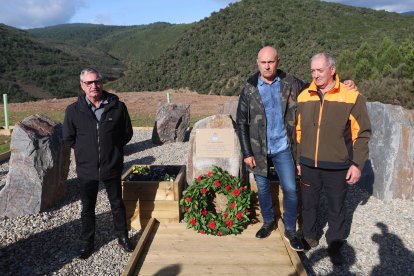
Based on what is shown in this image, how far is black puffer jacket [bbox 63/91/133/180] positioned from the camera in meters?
3.62

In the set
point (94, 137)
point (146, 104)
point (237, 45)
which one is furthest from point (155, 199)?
point (237, 45)

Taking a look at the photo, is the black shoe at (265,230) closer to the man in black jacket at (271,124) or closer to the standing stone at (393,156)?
the man in black jacket at (271,124)

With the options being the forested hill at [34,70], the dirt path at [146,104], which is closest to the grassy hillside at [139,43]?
the forested hill at [34,70]

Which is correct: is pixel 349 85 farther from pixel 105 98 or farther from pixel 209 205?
pixel 105 98

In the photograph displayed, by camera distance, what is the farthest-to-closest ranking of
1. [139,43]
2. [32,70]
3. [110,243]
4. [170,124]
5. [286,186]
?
[139,43] < [32,70] < [170,124] < [110,243] < [286,186]

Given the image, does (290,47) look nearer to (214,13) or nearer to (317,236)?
(214,13)

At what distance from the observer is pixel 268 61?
347 centimetres

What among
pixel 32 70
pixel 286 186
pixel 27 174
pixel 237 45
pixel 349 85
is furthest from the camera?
pixel 32 70

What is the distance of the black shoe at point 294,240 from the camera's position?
379 centimetres

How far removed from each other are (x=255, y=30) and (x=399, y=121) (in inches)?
1553

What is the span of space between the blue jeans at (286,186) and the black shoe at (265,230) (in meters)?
0.19

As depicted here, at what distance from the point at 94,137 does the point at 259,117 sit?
1.63m

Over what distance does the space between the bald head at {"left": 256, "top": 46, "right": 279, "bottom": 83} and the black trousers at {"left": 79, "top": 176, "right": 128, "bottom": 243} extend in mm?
1839

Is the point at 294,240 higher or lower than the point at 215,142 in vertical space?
lower
